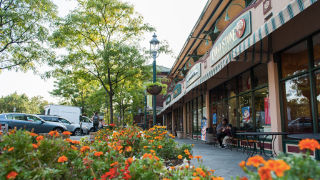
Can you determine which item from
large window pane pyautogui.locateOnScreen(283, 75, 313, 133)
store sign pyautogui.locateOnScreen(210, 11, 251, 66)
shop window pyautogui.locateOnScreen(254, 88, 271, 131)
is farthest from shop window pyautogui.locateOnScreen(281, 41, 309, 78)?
store sign pyautogui.locateOnScreen(210, 11, 251, 66)

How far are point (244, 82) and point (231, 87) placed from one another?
1.26m

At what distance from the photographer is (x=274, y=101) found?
712 centimetres

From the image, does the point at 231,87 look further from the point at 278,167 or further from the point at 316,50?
the point at 278,167

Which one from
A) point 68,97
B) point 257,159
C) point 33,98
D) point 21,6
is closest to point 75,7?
point 21,6

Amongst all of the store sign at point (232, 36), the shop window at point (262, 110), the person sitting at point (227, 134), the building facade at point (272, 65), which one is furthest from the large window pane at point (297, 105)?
the person sitting at point (227, 134)

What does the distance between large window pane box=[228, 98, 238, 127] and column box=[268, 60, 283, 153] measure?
3016 millimetres

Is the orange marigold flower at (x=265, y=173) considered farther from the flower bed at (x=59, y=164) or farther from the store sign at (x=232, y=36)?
the store sign at (x=232, y=36)

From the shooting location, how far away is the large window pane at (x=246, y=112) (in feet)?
29.8

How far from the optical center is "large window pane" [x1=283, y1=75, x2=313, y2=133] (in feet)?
20.1

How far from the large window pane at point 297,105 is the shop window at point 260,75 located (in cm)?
114

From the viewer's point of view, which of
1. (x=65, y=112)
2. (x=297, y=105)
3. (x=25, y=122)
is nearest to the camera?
(x=297, y=105)

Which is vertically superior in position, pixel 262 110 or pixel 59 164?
pixel 262 110

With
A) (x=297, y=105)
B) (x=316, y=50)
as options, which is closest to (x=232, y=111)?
(x=297, y=105)

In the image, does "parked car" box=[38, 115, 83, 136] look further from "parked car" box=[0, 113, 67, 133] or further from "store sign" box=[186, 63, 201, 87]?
"store sign" box=[186, 63, 201, 87]
